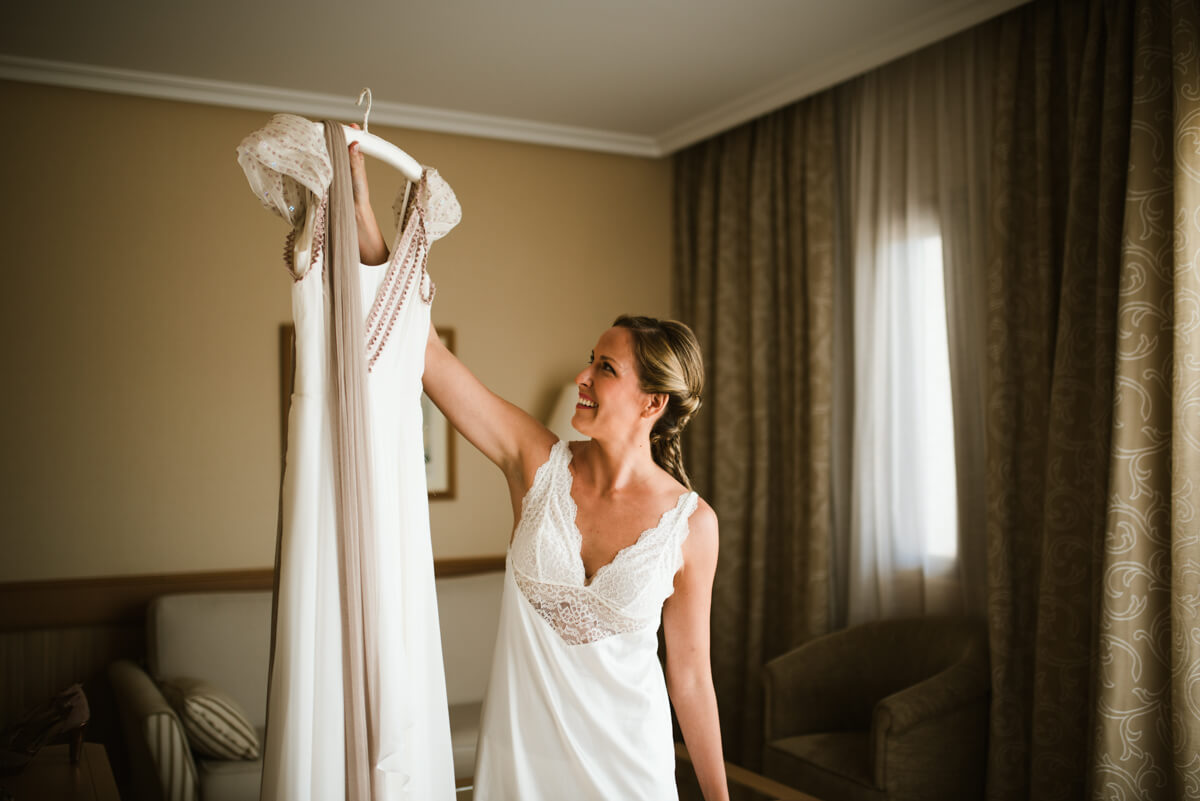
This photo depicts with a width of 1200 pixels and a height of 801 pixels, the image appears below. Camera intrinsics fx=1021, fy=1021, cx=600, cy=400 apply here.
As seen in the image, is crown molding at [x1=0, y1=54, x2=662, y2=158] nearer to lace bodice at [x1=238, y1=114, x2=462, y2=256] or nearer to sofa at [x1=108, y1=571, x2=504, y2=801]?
sofa at [x1=108, y1=571, x2=504, y2=801]

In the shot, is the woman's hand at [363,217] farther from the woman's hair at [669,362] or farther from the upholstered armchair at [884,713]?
the upholstered armchair at [884,713]

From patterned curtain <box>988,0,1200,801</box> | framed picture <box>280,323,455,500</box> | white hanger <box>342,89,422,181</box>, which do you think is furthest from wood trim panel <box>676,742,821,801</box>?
framed picture <box>280,323,455,500</box>

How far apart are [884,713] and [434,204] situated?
2318mm

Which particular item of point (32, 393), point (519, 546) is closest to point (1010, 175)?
point (519, 546)

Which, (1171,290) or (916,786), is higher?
(1171,290)

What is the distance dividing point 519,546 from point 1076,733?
206cm

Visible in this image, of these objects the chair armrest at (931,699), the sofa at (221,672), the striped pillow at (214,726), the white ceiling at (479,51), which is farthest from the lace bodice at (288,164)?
the chair armrest at (931,699)

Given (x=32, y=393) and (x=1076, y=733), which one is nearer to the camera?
(x=1076, y=733)

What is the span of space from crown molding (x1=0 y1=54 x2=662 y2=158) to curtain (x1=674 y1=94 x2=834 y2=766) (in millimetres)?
542

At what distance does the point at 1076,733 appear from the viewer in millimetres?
3025

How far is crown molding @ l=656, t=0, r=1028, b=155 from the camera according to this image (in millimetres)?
3379

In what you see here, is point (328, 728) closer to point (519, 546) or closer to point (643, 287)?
point (519, 546)

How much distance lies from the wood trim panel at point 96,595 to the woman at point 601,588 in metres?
2.22

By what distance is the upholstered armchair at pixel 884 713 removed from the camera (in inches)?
125
